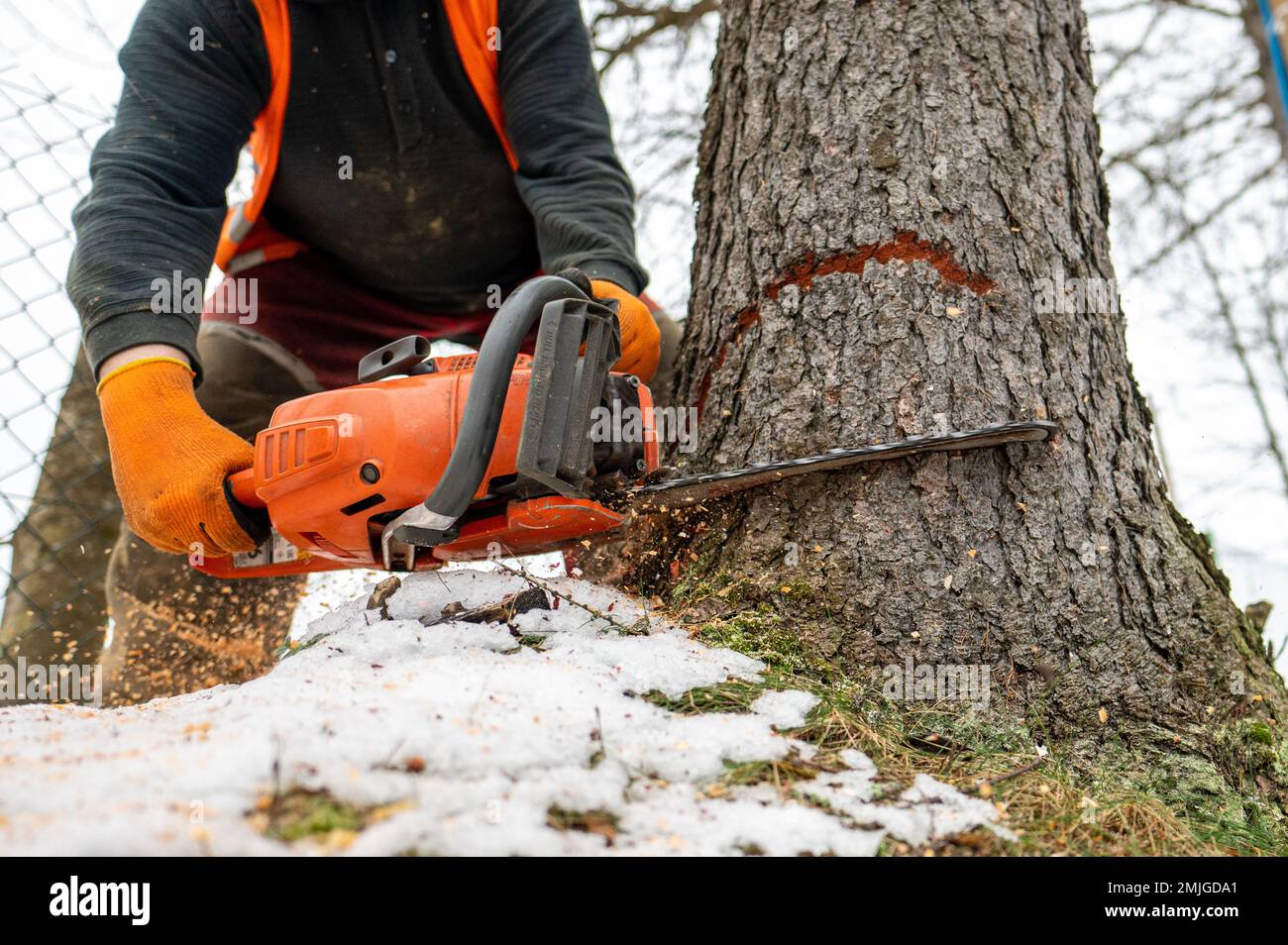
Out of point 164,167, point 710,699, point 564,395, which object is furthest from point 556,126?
point 710,699

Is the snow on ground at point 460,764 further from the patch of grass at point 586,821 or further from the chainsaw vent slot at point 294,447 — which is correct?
the chainsaw vent slot at point 294,447

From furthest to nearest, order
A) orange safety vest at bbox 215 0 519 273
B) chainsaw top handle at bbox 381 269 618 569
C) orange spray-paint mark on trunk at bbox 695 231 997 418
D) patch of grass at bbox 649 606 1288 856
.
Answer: orange safety vest at bbox 215 0 519 273, orange spray-paint mark on trunk at bbox 695 231 997 418, chainsaw top handle at bbox 381 269 618 569, patch of grass at bbox 649 606 1288 856

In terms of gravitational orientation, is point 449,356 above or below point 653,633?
above

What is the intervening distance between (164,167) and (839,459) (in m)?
1.91

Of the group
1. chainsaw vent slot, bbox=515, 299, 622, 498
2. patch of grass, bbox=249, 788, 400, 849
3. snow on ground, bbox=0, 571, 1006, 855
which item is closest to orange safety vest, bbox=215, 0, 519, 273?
chainsaw vent slot, bbox=515, 299, 622, 498

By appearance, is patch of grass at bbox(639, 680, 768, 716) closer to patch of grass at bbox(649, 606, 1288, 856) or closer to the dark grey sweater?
patch of grass at bbox(649, 606, 1288, 856)

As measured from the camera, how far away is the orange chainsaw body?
190cm

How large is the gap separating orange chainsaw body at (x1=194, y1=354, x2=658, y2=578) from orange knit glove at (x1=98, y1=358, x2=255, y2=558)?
0.07 m

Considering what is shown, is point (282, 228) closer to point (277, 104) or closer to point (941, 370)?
point (277, 104)

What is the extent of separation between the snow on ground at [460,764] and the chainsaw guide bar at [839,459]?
372 millimetres

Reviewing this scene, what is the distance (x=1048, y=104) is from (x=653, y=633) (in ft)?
5.47
